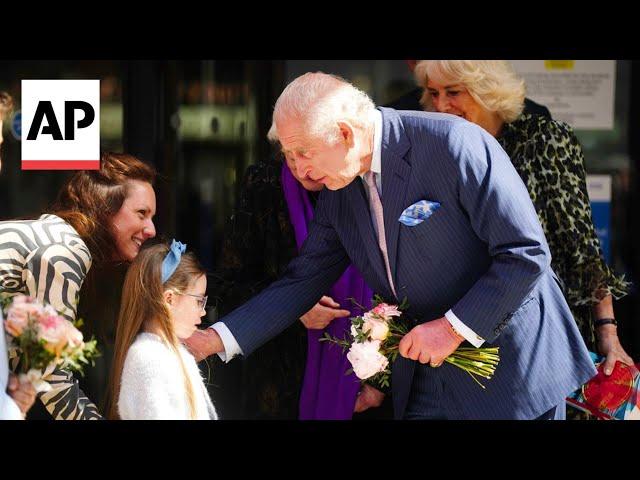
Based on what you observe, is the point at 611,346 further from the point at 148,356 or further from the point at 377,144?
the point at 148,356

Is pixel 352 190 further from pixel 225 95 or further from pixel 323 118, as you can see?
pixel 225 95

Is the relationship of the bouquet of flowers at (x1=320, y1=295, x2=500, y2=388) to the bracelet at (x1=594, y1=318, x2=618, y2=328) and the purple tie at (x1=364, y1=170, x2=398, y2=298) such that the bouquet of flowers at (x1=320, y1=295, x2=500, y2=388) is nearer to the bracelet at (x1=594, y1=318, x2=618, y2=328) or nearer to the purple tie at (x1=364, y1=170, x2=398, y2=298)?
the purple tie at (x1=364, y1=170, x2=398, y2=298)

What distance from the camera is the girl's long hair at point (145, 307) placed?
484cm

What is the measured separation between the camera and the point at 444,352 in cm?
444

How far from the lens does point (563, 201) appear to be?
17.5 feet

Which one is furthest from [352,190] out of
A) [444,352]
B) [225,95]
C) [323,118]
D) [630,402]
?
[630,402]

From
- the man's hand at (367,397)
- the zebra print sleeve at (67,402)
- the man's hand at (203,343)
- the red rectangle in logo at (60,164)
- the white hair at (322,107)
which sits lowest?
the man's hand at (367,397)

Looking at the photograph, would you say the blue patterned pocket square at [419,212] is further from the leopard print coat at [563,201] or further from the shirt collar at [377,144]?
the leopard print coat at [563,201]

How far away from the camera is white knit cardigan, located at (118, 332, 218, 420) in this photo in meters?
4.70

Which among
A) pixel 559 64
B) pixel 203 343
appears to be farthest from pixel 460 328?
pixel 559 64

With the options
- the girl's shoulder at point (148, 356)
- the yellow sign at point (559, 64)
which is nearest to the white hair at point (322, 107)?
the girl's shoulder at point (148, 356)

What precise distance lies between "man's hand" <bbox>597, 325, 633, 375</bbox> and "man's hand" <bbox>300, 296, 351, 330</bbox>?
122cm

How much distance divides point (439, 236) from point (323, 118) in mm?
640

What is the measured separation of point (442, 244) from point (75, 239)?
1.64 meters
